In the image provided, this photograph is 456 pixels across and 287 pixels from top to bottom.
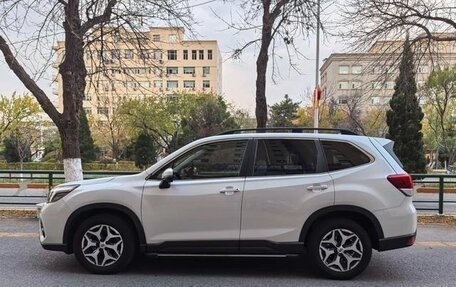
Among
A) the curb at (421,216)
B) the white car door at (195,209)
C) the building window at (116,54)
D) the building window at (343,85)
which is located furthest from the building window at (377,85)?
the building window at (343,85)

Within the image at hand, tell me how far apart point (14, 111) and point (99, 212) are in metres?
37.9

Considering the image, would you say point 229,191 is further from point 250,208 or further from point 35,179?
point 35,179

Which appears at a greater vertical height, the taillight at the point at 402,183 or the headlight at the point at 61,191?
the taillight at the point at 402,183

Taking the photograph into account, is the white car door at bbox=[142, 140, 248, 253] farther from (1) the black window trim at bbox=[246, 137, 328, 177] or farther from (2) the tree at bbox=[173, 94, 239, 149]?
(2) the tree at bbox=[173, 94, 239, 149]

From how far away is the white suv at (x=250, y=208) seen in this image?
551 centimetres

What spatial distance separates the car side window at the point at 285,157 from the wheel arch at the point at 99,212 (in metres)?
1.58

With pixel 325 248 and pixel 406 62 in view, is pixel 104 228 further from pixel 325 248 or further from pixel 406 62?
pixel 406 62

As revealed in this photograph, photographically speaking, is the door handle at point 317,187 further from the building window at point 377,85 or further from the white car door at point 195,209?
the building window at point 377,85

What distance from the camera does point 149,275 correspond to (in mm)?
5703

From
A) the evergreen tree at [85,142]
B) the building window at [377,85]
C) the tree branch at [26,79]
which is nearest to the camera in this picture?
the tree branch at [26,79]

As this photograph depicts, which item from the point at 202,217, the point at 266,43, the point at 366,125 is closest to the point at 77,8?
the point at 266,43

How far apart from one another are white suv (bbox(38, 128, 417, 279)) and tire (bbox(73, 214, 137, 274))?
12mm

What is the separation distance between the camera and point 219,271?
5.92 m

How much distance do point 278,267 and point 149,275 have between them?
Answer: 1711mm
